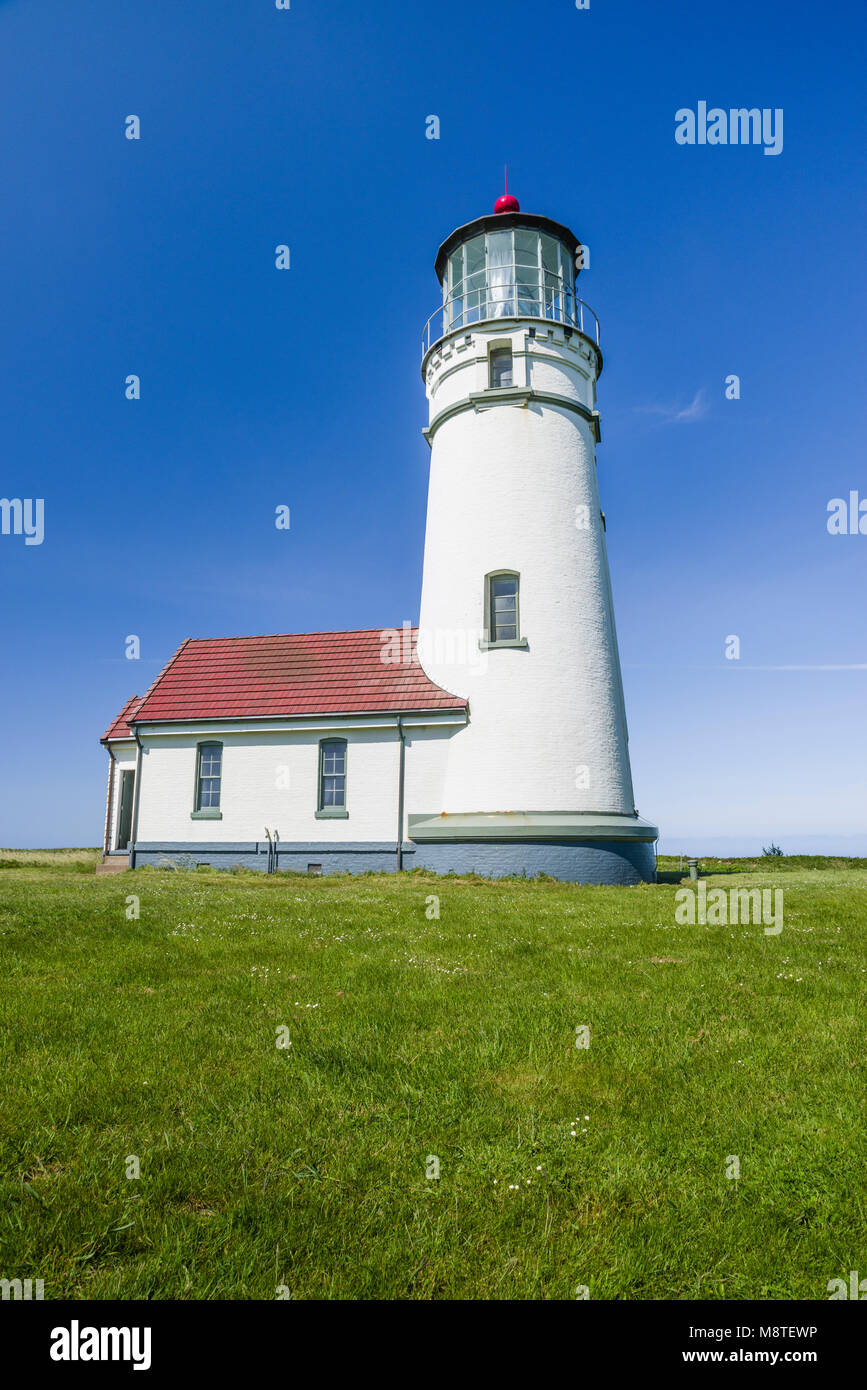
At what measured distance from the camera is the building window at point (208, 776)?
81.3 ft

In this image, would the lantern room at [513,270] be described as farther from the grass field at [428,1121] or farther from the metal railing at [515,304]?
the grass field at [428,1121]

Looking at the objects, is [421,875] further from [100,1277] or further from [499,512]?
[100,1277]

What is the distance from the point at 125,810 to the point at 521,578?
53.4 feet

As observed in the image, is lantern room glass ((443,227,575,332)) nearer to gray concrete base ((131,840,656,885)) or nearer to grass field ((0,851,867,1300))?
gray concrete base ((131,840,656,885))

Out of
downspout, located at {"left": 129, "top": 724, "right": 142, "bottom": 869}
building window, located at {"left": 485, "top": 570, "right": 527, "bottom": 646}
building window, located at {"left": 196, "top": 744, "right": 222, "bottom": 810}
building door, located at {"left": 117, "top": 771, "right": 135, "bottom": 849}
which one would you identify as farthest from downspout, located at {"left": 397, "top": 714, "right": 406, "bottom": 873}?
building door, located at {"left": 117, "top": 771, "right": 135, "bottom": 849}

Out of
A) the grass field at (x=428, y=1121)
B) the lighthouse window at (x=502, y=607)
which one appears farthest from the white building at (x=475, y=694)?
the grass field at (x=428, y=1121)

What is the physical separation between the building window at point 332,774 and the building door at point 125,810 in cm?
776

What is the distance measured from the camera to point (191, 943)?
952cm

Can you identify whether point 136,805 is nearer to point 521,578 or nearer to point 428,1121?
point 521,578

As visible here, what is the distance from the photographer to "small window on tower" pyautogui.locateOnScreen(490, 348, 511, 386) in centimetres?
2362

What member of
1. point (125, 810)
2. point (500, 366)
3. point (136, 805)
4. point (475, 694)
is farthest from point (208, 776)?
point (500, 366)

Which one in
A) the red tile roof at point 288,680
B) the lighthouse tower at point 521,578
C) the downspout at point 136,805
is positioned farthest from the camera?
the downspout at point 136,805
